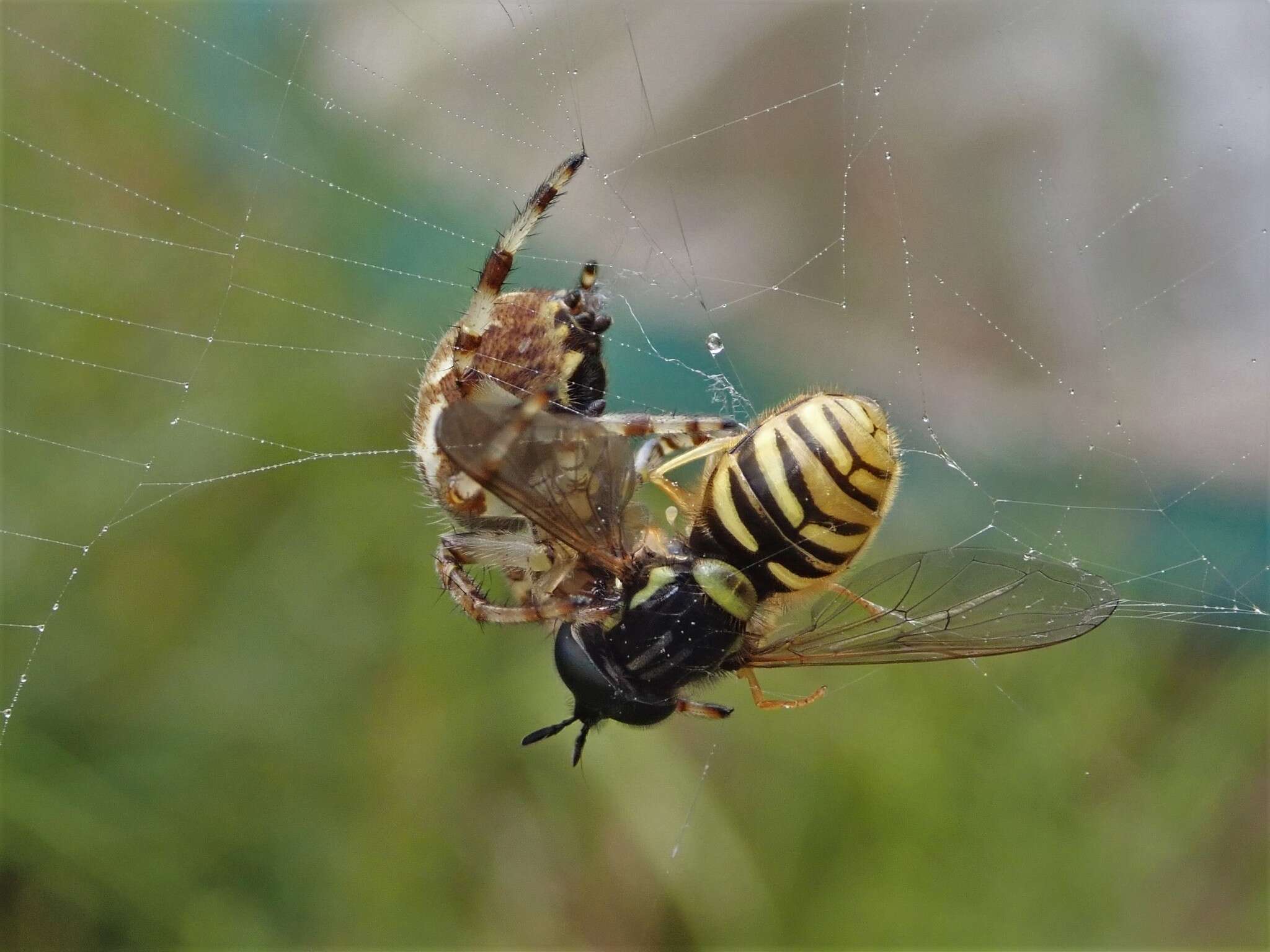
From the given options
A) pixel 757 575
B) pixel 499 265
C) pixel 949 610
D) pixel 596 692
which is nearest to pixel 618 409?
pixel 499 265

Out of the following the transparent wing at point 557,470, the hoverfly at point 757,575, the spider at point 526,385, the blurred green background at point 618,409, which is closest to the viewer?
the transparent wing at point 557,470

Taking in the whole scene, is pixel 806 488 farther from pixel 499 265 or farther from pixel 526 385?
pixel 499 265

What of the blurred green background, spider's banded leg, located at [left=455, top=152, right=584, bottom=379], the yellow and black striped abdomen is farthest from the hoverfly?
the blurred green background

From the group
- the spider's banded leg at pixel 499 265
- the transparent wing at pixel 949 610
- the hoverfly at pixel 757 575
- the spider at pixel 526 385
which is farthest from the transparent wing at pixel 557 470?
the transparent wing at pixel 949 610

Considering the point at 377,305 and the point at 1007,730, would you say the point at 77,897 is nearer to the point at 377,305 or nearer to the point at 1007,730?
the point at 377,305

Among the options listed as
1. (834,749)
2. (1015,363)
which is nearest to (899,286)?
(1015,363)

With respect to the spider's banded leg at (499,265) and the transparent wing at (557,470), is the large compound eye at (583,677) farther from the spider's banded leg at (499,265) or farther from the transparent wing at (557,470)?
the spider's banded leg at (499,265)
